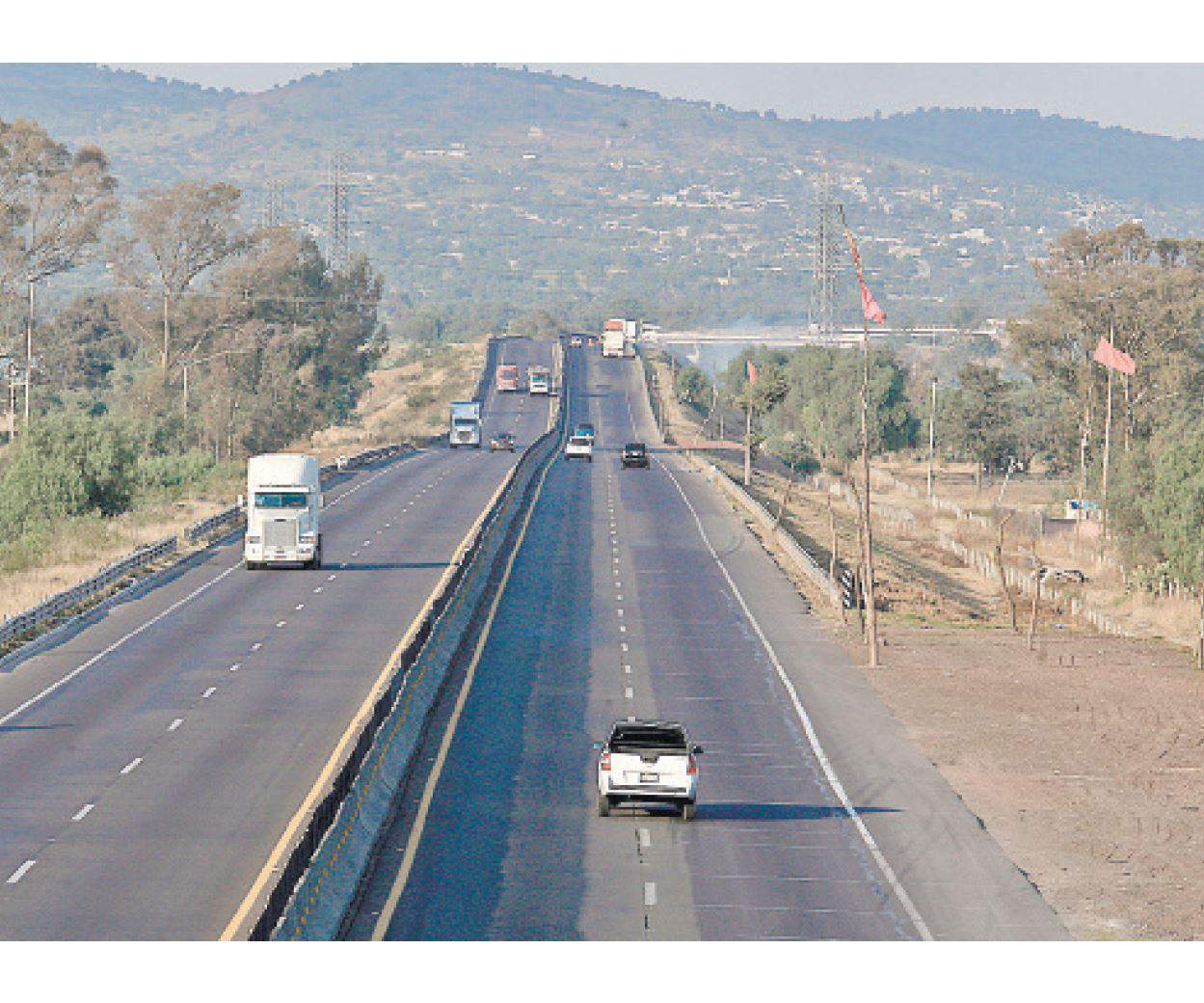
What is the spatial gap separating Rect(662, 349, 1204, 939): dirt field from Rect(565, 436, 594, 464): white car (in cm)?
4365

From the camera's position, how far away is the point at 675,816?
118ft

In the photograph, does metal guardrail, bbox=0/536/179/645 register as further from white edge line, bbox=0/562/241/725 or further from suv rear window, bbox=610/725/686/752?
suv rear window, bbox=610/725/686/752

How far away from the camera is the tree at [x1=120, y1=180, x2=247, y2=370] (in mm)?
141625

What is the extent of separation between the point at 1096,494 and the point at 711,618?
55438mm

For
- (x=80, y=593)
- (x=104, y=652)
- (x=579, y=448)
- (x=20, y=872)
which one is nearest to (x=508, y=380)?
(x=579, y=448)

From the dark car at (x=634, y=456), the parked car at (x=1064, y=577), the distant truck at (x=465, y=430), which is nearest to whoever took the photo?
the parked car at (x=1064, y=577)

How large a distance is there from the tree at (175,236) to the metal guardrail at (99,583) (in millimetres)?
64361

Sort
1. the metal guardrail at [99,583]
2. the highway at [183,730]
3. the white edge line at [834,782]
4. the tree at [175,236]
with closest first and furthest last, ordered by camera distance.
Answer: the highway at [183,730]
the white edge line at [834,782]
the metal guardrail at [99,583]
the tree at [175,236]

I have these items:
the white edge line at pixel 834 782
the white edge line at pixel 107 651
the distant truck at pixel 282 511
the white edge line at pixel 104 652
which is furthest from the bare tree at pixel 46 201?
the white edge line at pixel 834 782

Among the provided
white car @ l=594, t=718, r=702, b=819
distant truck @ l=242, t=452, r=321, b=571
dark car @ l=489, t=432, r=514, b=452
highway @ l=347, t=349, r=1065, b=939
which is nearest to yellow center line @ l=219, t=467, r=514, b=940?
highway @ l=347, t=349, r=1065, b=939

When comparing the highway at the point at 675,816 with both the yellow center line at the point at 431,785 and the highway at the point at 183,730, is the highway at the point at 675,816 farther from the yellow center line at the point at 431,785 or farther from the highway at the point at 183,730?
the highway at the point at 183,730

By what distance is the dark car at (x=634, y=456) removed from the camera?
387 feet

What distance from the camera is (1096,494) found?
11225cm

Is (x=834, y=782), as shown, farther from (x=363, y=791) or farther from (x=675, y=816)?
(x=363, y=791)
